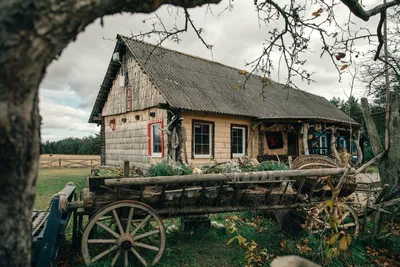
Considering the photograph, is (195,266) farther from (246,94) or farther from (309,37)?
(246,94)

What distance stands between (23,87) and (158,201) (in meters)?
2.92

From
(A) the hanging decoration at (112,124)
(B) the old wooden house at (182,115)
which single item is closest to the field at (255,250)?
(B) the old wooden house at (182,115)

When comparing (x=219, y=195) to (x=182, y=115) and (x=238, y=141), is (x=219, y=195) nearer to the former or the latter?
(x=182, y=115)

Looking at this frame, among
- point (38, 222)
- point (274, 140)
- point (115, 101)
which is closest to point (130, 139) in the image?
point (115, 101)

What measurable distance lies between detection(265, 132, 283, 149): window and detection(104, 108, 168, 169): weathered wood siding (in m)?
6.38

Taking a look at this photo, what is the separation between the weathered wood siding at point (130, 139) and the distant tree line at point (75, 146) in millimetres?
26780

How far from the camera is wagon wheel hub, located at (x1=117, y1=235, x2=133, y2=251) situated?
364cm

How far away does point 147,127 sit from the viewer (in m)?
11.5

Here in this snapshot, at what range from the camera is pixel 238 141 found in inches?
511

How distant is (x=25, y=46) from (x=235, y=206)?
3.67 metres

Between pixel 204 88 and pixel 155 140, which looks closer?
pixel 155 140

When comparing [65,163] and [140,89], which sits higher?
[140,89]

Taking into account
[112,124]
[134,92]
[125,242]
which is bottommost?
[125,242]

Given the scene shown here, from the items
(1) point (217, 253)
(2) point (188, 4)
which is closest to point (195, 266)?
(1) point (217, 253)
